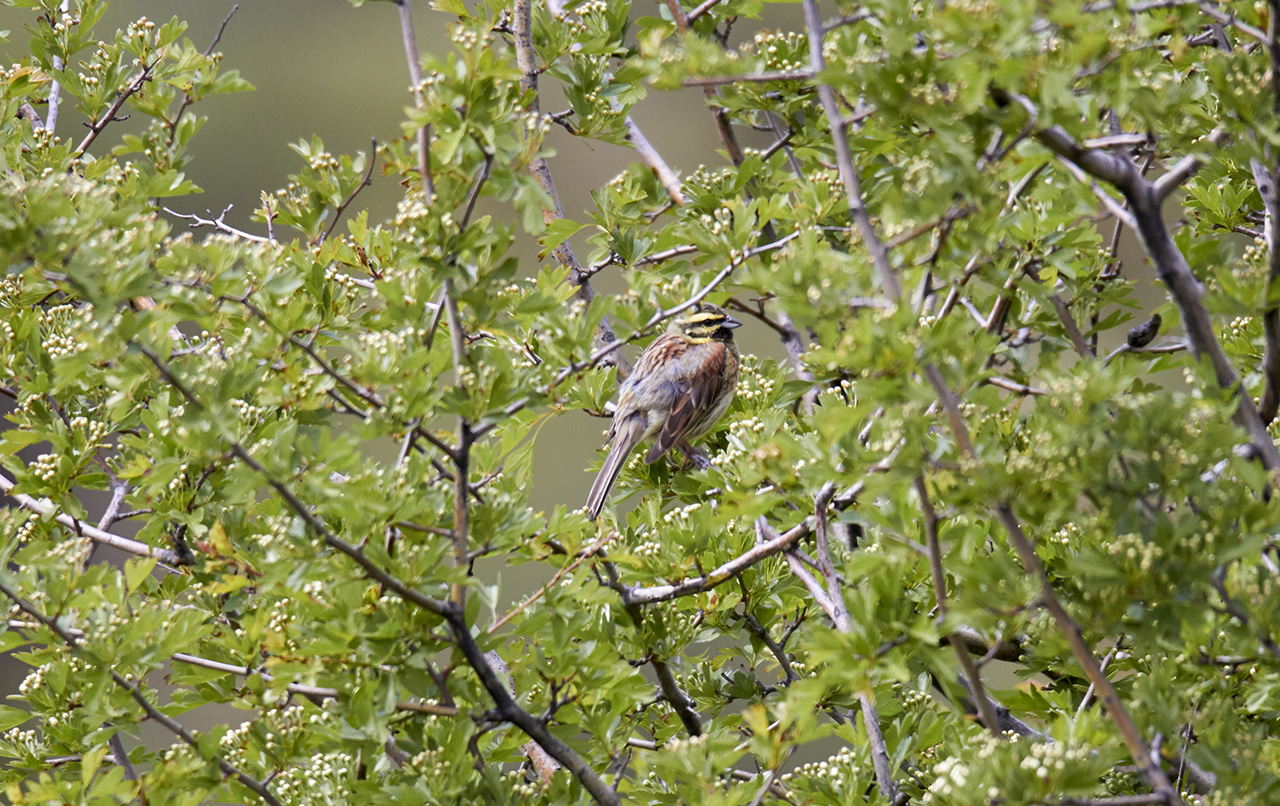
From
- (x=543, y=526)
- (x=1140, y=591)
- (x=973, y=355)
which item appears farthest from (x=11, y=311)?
(x=1140, y=591)

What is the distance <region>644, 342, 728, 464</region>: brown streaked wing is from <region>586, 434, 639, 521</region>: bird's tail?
0.16 meters

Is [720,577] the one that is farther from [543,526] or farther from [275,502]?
[275,502]

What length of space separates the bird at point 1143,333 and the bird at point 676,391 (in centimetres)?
213

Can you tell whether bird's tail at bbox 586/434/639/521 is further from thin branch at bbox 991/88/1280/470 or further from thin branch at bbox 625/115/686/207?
thin branch at bbox 991/88/1280/470

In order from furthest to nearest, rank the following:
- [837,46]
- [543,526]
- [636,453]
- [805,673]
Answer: [636,453], [805,673], [543,526], [837,46]

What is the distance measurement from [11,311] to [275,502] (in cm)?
196

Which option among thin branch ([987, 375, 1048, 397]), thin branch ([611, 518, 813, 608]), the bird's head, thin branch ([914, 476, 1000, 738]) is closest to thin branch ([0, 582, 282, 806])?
thin branch ([611, 518, 813, 608])

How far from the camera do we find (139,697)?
2736 mm

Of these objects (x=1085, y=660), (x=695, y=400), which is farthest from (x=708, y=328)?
(x=1085, y=660)

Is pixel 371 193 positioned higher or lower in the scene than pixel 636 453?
higher

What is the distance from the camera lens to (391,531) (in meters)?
2.60

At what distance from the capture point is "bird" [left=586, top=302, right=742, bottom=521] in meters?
5.87

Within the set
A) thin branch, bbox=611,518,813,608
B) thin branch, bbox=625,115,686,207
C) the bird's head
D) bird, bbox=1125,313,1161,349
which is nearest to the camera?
thin branch, bbox=611,518,813,608

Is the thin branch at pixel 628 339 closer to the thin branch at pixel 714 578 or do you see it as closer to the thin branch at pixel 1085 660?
the thin branch at pixel 714 578
